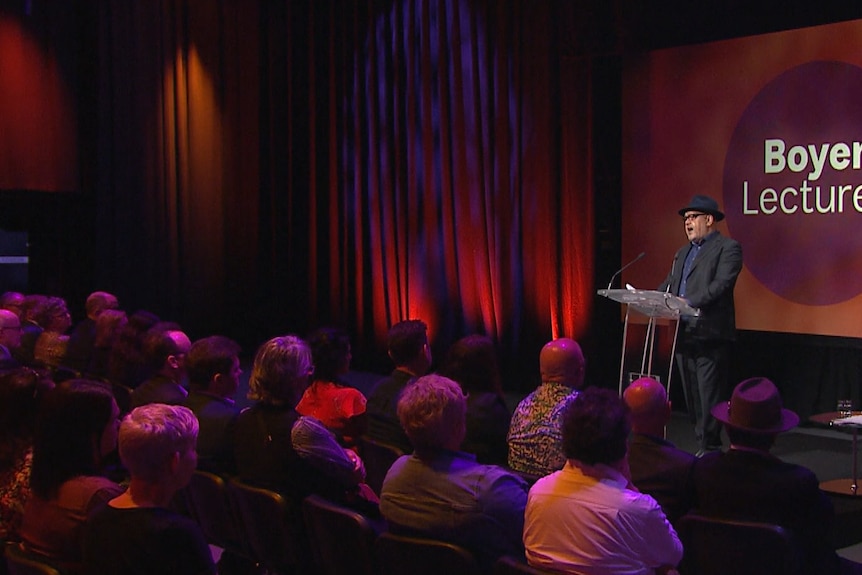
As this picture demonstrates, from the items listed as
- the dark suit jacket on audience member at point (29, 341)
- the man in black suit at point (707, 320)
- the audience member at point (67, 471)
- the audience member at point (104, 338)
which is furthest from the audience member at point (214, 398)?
the man in black suit at point (707, 320)

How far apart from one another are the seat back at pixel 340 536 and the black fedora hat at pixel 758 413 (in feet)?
3.71

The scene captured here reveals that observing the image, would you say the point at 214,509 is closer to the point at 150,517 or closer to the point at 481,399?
the point at 481,399

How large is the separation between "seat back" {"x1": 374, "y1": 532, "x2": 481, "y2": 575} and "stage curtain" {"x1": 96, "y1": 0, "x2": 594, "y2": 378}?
19.1ft

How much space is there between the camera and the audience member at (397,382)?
12.8 ft

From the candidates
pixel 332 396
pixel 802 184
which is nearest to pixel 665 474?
pixel 332 396

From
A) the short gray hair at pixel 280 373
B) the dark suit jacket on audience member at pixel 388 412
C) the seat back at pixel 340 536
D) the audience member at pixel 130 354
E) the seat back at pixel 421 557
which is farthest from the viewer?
the audience member at pixel 130 354

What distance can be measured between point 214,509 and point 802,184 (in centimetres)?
480

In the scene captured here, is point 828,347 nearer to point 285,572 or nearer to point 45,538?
point 285,572

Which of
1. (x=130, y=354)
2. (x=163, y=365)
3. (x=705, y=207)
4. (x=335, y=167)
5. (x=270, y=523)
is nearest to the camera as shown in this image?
(x=270, y=523)

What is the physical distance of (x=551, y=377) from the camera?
147 inches

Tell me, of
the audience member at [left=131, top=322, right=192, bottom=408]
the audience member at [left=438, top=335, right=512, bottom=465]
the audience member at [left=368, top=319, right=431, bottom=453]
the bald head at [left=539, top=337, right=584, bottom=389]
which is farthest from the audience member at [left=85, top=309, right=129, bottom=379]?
the bald head at [left=539, top=337, right=584, bottom=389]

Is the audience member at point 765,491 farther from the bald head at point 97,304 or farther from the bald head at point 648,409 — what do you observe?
the bald head at point 97,304

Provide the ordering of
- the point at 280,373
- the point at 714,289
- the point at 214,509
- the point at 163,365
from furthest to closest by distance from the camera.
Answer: the point at 714,289, the point at 163,365, the point at 214,509, the point at 280,373

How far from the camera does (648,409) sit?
3076 mm
